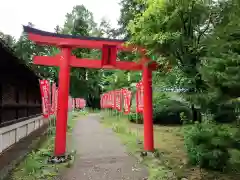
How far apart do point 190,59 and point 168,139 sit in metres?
7.07

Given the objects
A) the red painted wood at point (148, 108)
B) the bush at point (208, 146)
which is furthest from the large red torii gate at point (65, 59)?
the bush at point (208, 146)

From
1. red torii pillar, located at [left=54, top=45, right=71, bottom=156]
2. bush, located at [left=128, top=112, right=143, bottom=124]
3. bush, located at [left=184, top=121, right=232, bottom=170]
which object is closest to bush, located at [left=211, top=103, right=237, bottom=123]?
bush, located at [left=184, top=121, right=232, bottom=170]

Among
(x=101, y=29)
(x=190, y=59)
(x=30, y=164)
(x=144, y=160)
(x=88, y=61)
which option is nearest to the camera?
(x=190, y=59)

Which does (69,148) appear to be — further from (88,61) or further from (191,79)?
(191,79)

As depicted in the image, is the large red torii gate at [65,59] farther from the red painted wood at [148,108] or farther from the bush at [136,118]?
the bush at [136,118]

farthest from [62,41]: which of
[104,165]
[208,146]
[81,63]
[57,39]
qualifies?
[208,146]

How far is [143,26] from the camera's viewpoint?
7.67 meters

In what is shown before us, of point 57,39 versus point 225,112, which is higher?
point 57,39

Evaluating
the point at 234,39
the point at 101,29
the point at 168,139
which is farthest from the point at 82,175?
the point at 101,29

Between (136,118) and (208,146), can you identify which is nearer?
(208,146)

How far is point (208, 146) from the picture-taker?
711 centimetres

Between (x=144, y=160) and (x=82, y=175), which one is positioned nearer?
(x=82, y=175)

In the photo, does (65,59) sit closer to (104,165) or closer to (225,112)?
(104,165)

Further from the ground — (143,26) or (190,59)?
(143,26)
